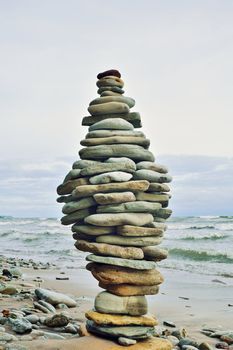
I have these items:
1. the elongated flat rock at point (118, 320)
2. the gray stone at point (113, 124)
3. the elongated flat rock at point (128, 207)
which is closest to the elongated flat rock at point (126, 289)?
the elongated flat rock at point (118, 320)

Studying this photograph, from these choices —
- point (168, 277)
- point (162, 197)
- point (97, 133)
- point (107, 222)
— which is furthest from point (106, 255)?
point (168, 277)

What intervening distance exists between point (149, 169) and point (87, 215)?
0.97 m

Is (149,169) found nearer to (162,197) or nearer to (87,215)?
(162,197)

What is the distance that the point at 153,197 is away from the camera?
6.27 meters

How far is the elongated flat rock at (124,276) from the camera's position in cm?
603

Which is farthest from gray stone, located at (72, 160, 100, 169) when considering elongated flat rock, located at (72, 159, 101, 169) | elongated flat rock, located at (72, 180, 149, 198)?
elongated flat rock, located at (72, 180, 149, 198)

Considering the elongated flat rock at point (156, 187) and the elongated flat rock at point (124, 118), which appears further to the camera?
the elongated flat rock at point (124, 118)

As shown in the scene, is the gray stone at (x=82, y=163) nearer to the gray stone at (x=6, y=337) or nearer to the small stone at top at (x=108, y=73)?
the small stone at top at (x=108, y=73)

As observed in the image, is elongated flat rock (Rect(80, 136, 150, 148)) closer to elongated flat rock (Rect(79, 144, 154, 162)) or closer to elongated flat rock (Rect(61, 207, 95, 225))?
elongated flat rock (Rect(79, 144, 154, 162))

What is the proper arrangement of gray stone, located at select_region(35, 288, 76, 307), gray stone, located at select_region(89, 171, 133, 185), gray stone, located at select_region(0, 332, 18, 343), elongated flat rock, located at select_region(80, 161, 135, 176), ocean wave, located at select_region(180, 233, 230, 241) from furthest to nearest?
1. ocean wave, located at select_region(180, 233, 230, 241)
2. gray stone, located at select_region(35, 288, 76, 307)
3. elongated flat rock, located at select_region(80, 161, 135, 176)
4. gray stone, located at select_region(89, 171, 133, 185)
5. gray stone, located at select_region(0, 332, 18, 343)

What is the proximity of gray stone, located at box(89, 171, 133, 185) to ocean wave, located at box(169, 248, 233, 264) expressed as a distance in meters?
14.7

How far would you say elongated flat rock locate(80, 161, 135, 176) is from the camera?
19.9 ft

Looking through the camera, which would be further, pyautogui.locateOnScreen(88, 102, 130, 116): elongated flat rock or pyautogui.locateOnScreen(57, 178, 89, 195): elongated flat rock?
pyautogui.locateOnScreen(88, 102, 130, 116): elongated flat rock

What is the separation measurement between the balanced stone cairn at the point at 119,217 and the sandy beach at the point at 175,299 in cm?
72
